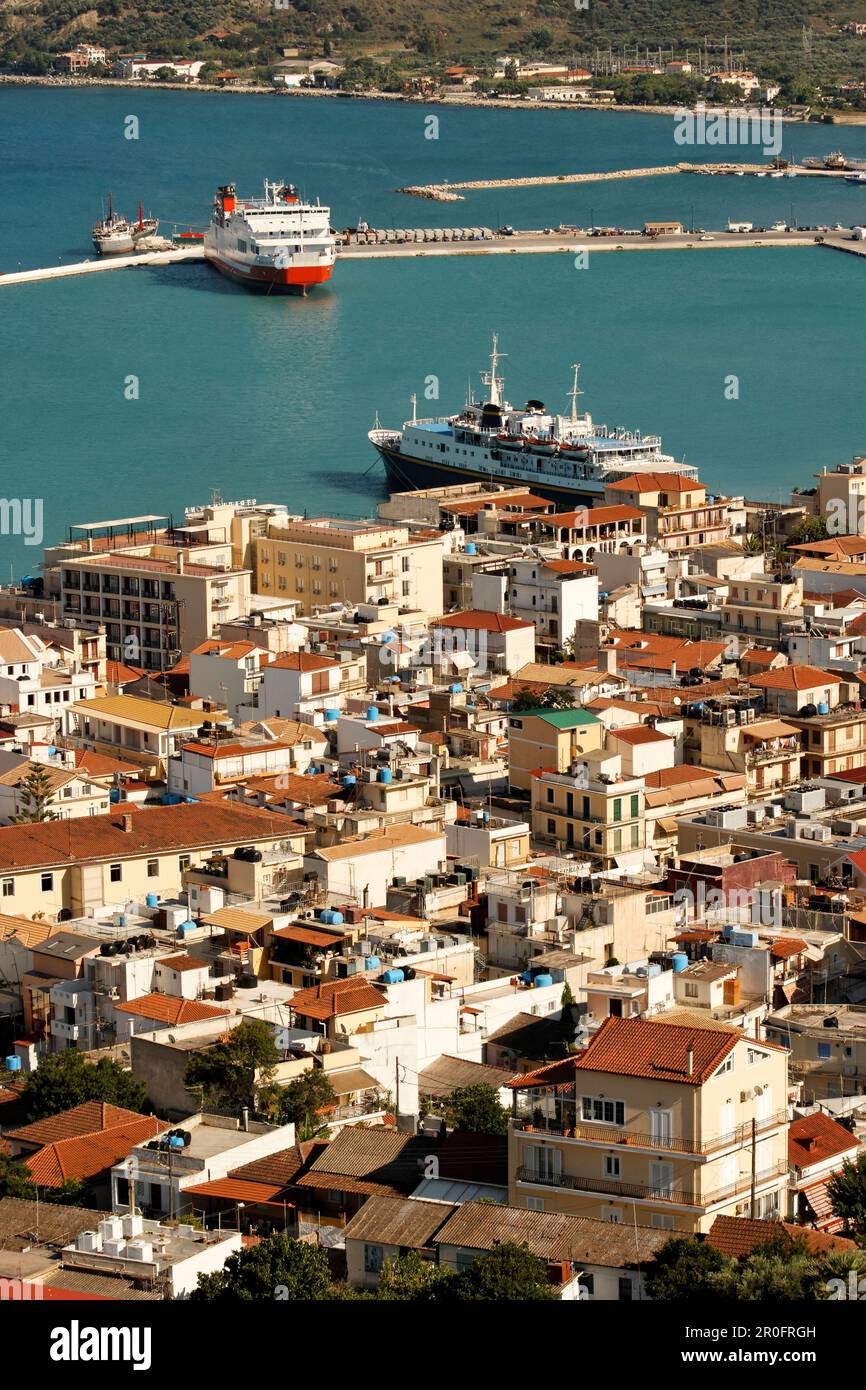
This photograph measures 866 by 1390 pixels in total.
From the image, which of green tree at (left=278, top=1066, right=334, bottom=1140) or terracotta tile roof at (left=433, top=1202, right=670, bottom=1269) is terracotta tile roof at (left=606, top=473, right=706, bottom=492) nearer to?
green tree at (left=278, top=1066, right=334, bottom=1140)

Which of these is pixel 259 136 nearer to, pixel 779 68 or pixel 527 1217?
pixel 779 68

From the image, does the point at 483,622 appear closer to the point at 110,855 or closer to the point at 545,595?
the point at 545,595

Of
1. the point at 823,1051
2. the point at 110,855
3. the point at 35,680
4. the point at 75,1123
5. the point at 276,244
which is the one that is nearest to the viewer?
the point at 75,1123

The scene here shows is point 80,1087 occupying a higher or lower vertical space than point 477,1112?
lower

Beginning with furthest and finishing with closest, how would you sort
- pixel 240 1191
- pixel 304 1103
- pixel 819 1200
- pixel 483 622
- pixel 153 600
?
1. pixel 153 600
2. pixel 483 622
3. pixel 304 1103
4. pixel 240 1191
5. pixel 819 1200

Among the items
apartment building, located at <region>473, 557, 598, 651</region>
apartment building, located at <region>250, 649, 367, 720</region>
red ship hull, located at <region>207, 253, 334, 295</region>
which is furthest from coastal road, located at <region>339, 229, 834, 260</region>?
apartment building, located at <region>250, 649, 367, 720</region>

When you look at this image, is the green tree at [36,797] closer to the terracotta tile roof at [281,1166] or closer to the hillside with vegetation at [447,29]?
the terracotta tile roof at [281,1166]

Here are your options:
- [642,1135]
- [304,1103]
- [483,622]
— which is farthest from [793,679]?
[642,1135]
